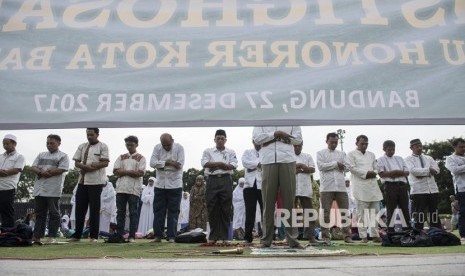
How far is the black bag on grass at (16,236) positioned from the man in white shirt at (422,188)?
19.4ft

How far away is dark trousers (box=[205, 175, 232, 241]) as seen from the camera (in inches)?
249

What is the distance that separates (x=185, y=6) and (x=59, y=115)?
104 cm

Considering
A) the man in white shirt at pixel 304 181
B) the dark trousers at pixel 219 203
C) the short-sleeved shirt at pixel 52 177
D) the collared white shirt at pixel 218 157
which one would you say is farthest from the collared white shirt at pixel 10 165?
the man in white shirt at pixel 304 181

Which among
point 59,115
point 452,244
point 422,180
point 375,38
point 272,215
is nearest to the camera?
point 59,115

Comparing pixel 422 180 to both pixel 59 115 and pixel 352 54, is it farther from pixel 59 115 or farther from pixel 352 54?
pixel 59 115

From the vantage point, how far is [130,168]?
7.28m

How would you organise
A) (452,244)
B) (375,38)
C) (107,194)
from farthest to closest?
(107,194) < (452,244) < (375,38)

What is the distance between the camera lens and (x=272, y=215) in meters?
4.75

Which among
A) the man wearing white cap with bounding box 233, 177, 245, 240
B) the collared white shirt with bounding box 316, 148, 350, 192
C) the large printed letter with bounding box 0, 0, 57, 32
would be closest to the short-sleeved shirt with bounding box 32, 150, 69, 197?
the collared white shirt with bounding box 316, 148, 350, 192

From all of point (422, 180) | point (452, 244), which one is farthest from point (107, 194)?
point (452, 244)

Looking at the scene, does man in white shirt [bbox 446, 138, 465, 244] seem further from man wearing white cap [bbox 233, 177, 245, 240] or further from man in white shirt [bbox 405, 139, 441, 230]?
man wearing white cap [bbox 233, 177, 245, 240]

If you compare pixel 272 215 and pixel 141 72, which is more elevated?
pixel 141 72

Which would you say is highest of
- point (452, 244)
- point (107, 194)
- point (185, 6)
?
point (185, 6)

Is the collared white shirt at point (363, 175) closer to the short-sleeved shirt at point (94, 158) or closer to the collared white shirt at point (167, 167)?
the collared white shirt at point (167, 167)
